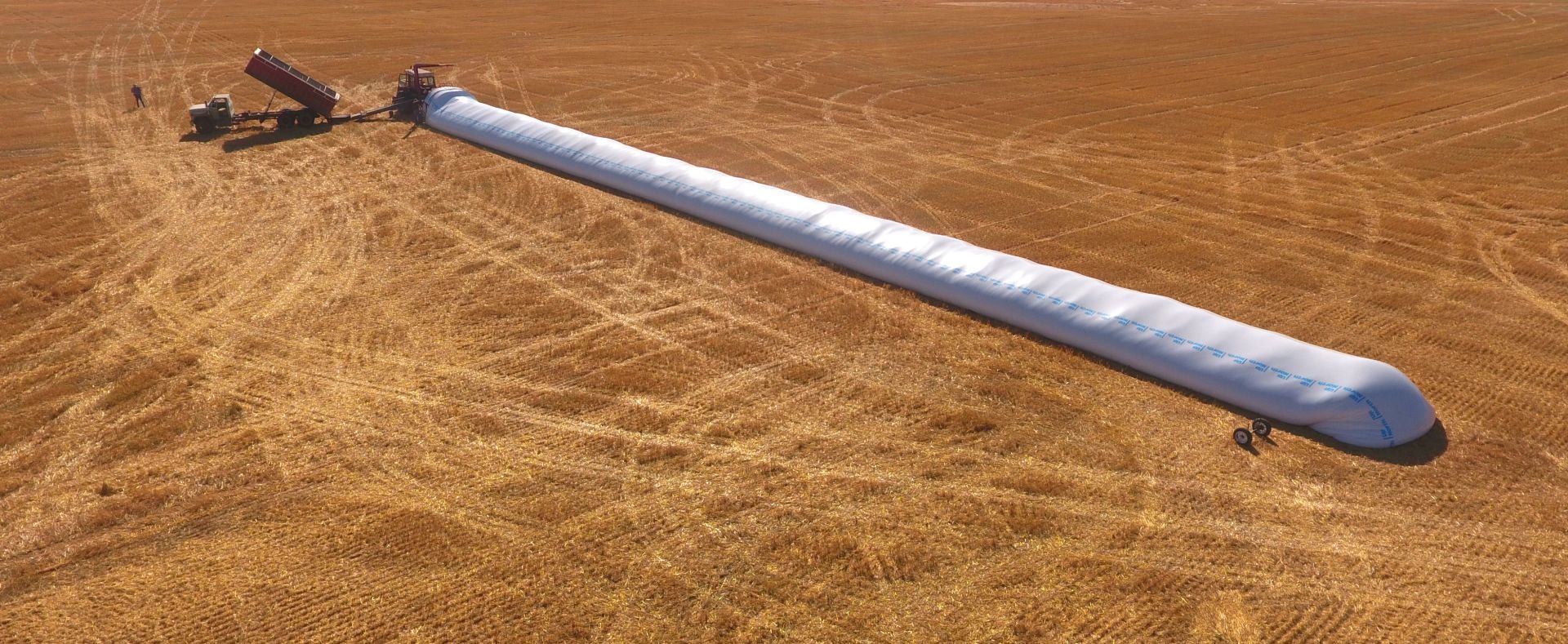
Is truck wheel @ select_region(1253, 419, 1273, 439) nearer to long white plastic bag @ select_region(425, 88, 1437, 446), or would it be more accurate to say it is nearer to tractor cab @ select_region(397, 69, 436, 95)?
long white plastic bag @ select_region(425, 88, 1437, 446)

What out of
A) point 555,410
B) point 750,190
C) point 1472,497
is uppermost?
point 750,190

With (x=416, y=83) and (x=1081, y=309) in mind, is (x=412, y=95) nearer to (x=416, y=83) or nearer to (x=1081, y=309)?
(x=416, y=83)

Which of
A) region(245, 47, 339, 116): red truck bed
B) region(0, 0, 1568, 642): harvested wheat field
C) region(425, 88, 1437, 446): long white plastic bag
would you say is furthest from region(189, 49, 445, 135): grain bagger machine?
region(425, 88, 1437, 446): long white plastic bag

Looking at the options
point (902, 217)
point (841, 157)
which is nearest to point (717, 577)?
point (902, 217)

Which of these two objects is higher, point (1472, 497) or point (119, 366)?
point (119, 366)

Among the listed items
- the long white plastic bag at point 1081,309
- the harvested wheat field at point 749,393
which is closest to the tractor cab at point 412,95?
the harvested wheat field at point 749,393

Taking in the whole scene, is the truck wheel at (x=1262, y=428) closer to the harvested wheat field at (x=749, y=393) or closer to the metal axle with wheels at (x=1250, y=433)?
the metal axle with wheels at (x=1250, y=433)

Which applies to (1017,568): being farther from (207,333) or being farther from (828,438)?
(207,333)
